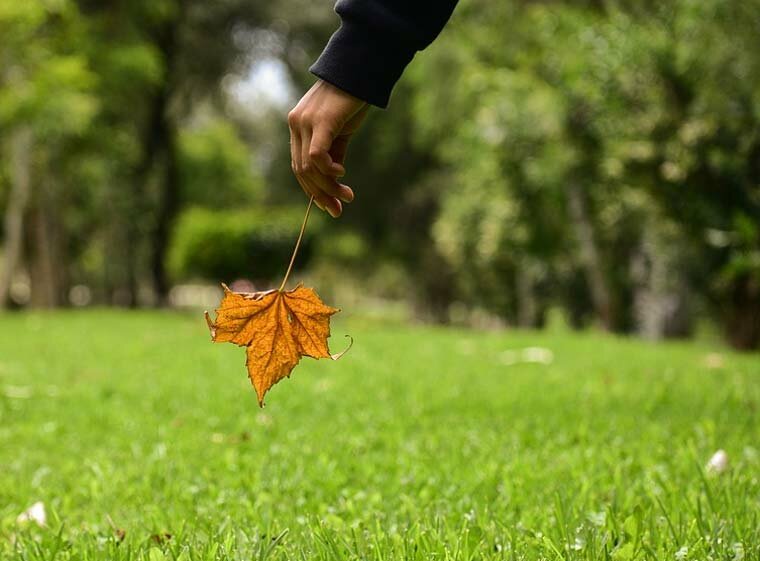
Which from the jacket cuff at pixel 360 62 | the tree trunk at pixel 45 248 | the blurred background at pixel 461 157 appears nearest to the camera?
the jacket cuff at pixel 360 62

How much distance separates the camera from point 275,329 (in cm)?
170

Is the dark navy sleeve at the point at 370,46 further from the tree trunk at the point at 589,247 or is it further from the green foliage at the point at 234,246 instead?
the green foliage at the point at 234,246

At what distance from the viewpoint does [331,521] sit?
2381 mm

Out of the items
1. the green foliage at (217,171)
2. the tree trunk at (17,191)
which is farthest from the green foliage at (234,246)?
the green foliage at (217,171)

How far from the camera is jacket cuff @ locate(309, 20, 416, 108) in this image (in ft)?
5.17

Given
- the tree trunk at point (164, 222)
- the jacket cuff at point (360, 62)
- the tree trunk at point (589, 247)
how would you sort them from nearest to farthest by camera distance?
the jacket cuff at point (360, 62) → the tree trunk at point (589, 247) → the tree trunk at point (164, 222)

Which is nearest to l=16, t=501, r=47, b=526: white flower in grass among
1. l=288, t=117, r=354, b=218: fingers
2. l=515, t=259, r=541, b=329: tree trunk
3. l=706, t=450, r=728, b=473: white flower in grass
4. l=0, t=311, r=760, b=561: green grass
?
l=0, t=311, r=760, b=561: green grass

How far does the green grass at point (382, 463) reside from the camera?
2029 millimetres

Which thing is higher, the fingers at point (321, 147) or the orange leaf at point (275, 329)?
the fingers at point (321, 147)

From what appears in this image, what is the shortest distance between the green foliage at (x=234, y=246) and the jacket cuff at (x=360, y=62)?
19663mm

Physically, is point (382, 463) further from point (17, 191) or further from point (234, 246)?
point (234, 246)

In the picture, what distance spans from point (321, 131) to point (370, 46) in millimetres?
180

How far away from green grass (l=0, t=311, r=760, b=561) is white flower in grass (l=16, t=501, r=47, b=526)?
3 cm

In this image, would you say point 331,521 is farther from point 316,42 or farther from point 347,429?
point 316,42
